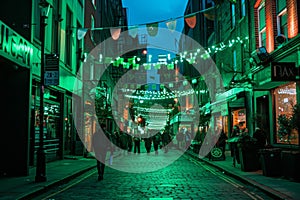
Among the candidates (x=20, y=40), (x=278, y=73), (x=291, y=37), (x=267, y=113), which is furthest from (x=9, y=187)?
(x=267, y=113)

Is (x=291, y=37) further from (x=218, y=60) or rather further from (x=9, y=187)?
(x=218, y=60)

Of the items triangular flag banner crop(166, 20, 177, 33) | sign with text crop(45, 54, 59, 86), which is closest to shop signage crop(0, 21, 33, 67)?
sign with text crop(45, 54, 59, 86)

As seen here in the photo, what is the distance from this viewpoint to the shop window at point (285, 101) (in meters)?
16.3

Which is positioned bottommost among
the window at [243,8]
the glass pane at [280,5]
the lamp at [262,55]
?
the lamp at [262,55]

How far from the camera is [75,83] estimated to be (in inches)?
1007

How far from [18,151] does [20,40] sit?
12.8 feet

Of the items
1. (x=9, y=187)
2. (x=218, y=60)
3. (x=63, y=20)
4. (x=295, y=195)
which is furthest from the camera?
(x=218, y=60)

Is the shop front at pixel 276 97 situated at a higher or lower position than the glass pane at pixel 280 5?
lower

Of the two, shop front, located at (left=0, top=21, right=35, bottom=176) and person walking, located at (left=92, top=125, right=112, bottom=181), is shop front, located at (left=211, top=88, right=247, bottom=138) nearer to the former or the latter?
person walking, located at (left=92, top=125, right=112, bottom=181)

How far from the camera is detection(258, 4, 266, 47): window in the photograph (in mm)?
20609

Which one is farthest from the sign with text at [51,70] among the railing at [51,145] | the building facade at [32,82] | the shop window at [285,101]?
the shop window at [285,101]

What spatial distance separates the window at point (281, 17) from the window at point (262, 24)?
2290mm

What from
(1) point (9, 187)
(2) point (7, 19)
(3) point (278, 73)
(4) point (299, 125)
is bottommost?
(1) point (9, 187)

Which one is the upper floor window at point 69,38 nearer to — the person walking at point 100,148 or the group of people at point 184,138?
the person walking at point 100,148
